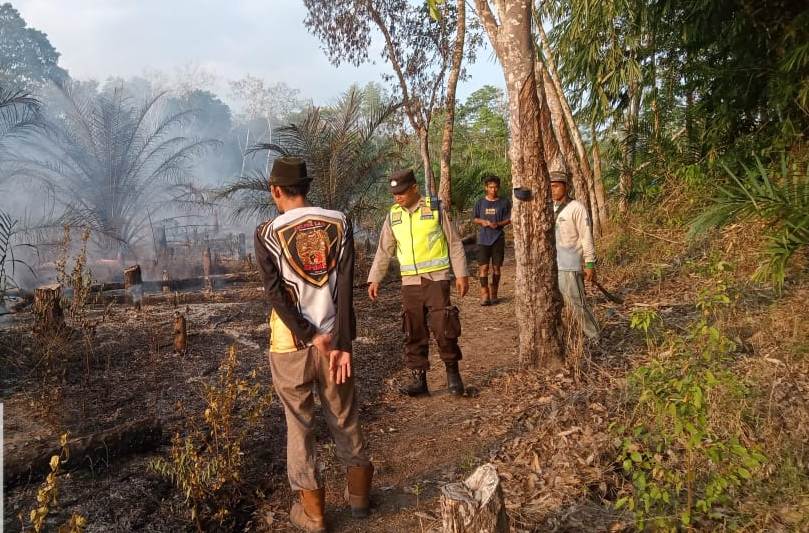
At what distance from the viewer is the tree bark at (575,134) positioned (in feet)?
37.8

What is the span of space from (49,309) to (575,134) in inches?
381

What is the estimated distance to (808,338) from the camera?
4469mm

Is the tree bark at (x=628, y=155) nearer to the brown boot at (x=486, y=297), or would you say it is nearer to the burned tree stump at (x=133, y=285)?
the brown boot at (x=486, y=297)

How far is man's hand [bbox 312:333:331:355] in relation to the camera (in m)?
3.12

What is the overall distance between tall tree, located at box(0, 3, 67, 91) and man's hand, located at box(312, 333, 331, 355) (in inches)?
1197

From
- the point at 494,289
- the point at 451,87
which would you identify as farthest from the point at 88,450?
the point at 451,87

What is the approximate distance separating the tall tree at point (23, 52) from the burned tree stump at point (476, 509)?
103 ft

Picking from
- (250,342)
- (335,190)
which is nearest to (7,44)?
(335,190)

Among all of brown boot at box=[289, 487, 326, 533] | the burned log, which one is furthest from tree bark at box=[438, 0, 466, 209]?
brown boot at box=[289, 487, 326, 533]

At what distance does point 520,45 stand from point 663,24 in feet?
20.4

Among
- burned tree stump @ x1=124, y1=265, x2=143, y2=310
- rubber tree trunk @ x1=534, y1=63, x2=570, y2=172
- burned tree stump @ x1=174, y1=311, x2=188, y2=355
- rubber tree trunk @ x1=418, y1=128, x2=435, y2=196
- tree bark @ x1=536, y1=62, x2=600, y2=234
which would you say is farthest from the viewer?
rubber tree trunk @ x1=418, y1=128, x2=435, y2=196

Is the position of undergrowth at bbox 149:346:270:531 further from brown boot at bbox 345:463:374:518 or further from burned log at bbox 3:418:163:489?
brown boot at bbox 345:463:374:518

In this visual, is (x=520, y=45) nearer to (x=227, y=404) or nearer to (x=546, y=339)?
(x=546, y=339)

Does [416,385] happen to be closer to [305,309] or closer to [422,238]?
[422,238]
